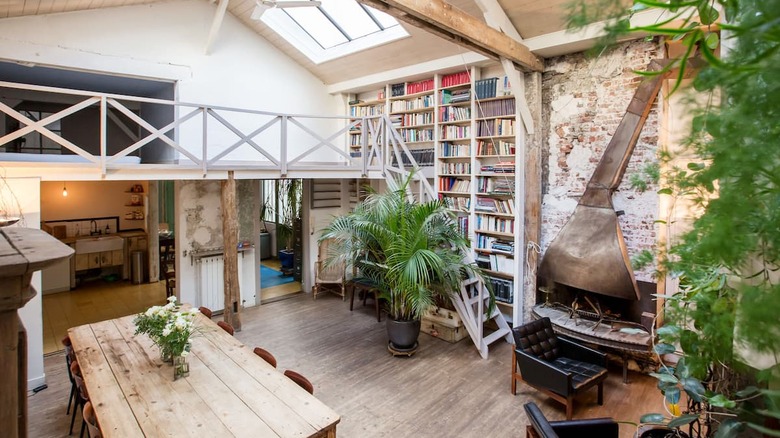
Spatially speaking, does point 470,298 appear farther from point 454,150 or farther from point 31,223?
point 31,223

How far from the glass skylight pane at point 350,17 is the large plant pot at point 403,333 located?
4.28 meters

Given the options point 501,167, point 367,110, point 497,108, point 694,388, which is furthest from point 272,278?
point 694,388

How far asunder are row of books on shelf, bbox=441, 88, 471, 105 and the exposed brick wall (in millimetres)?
1046

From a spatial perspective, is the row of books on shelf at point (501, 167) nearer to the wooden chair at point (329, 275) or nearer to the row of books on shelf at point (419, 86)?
the row of books on shelf at point (419, 86)

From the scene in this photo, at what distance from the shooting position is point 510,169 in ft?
18.2

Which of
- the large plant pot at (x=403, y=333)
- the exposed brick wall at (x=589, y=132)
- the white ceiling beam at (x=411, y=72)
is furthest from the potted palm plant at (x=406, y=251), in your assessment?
the white ceiling beam at (x=411, y=72)

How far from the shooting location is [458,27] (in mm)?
3867

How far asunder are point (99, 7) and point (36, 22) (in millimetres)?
716

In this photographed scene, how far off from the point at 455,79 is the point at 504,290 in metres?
3.07

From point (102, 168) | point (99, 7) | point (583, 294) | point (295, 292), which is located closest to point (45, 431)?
point (102, 168)

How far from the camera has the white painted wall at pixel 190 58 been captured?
5055mm

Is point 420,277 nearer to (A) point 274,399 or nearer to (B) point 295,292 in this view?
(A) point 274,399

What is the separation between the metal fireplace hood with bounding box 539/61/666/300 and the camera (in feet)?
14.3

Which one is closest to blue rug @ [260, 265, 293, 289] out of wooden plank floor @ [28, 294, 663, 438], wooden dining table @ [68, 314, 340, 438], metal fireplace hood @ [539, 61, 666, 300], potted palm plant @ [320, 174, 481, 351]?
wooden plank floor @ [28, 294, 663, 438]
